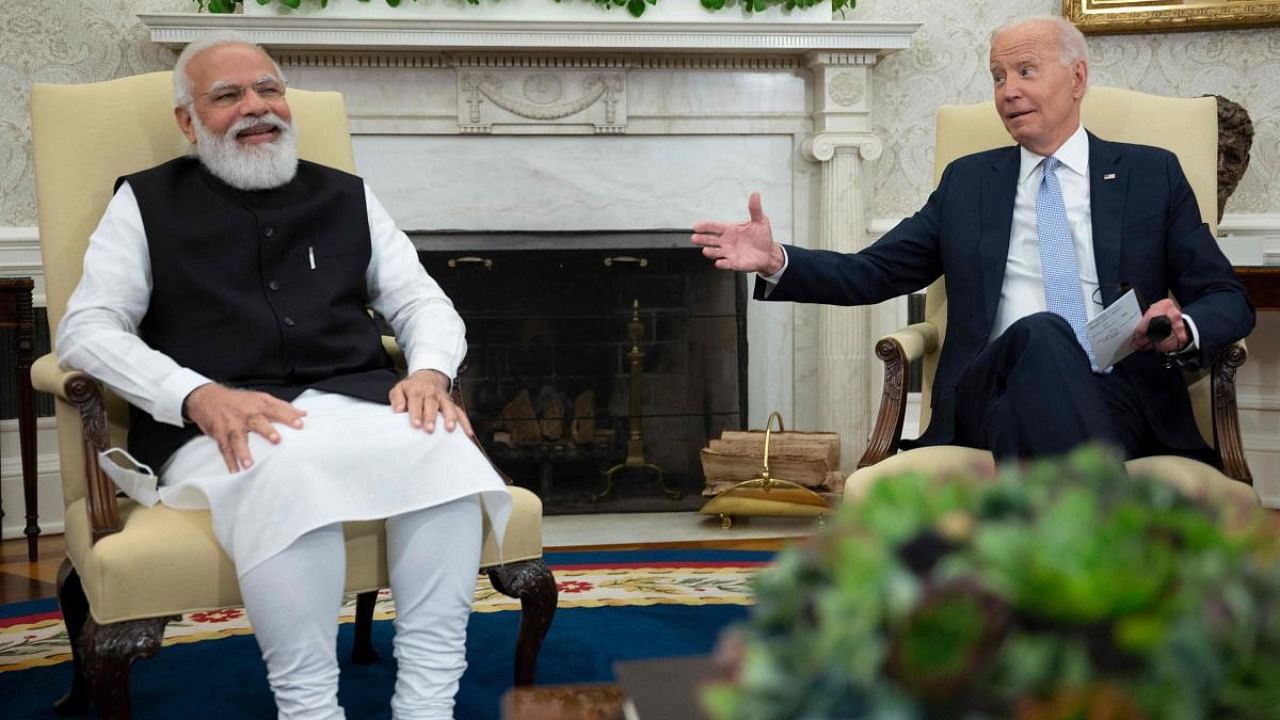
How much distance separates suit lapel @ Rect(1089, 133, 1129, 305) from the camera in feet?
8.28

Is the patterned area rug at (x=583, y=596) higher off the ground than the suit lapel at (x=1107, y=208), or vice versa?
the suit lapel at (x=1107, y=208)

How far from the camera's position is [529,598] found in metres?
2.05

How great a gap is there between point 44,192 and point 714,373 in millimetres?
2573

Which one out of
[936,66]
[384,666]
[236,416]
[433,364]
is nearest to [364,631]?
[384,666]

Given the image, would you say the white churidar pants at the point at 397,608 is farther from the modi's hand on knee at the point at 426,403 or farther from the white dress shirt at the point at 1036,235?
the white dress shirt at the point at 1036,235

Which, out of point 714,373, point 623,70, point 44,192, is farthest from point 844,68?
point 44,192

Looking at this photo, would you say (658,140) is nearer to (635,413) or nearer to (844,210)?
(844,210)

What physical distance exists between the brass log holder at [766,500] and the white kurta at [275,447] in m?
1.90

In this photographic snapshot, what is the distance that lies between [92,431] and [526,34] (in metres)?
2.50

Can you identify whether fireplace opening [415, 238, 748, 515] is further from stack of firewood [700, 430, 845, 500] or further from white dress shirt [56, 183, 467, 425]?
white dress shirt [56, 183, 467, 425]

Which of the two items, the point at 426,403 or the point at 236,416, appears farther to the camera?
the point at 426,403

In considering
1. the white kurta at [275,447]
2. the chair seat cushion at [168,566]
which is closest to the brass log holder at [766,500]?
the white kurta at [275,447]

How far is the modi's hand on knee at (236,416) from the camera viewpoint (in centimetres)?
186

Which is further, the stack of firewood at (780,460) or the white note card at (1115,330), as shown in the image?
the stack of firewood at (780,460)
